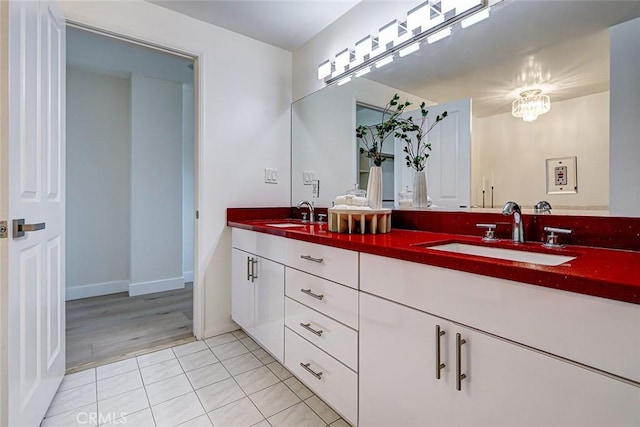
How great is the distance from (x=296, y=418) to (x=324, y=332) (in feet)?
1.34

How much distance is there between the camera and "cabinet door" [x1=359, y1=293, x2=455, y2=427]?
912 millimetres

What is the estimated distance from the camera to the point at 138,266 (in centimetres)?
313

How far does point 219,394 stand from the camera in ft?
5.05

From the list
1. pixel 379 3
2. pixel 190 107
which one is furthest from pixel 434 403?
pixel 190 107

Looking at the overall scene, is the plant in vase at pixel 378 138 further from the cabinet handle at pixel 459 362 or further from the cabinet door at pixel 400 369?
the cabinet handle at pixel 459 362

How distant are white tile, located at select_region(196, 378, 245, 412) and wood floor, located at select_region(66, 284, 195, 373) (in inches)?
25.4

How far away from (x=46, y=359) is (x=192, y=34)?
2010mm

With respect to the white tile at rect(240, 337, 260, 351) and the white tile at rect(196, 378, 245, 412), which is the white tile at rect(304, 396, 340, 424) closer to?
the white tile at rect(196, 378, 245, 412)

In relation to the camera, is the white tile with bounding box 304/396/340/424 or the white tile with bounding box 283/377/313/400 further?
the white tile with bounding box 283/377/313/400

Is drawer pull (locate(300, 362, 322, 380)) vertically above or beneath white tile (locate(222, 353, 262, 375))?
above

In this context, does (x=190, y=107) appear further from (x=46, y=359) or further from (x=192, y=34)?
(x=46, y=359)

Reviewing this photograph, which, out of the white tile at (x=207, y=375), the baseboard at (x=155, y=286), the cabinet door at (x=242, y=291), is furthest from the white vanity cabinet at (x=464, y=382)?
the baseboard at (x=155, y=286)

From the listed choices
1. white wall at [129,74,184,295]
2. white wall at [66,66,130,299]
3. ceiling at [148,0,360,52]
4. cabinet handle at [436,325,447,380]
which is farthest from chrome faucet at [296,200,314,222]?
white wall at [66,66,130,299]

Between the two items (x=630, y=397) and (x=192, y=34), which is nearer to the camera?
(x=630, y=397)
